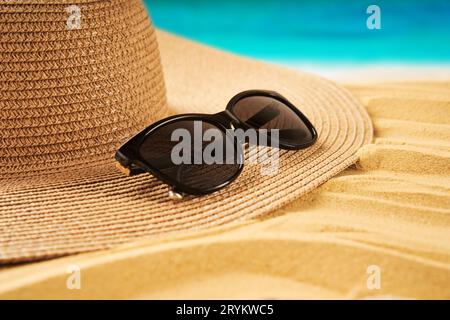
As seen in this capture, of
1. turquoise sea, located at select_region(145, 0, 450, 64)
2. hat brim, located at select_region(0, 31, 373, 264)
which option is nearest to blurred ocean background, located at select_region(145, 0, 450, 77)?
turquoise sea, located at select_region(145, 0, 450, 64)

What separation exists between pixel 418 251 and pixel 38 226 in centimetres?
35

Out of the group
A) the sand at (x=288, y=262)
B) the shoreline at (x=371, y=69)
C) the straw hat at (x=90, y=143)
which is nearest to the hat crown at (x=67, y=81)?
Answer: the straw hat at (x=90, y=143)

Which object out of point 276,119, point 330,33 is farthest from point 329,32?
point 276,119

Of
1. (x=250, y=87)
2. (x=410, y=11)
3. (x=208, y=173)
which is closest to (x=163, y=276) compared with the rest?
(x=208, y=173)

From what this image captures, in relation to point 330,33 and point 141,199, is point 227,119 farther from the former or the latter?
point 330,33

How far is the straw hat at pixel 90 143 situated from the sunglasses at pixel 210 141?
17 mm

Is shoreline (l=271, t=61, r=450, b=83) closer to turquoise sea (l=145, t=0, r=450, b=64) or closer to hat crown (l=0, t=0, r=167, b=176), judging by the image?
turquoise sea (l=145, t=0, r=450, b=64)

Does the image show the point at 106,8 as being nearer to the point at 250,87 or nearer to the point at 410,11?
the point at 250,87

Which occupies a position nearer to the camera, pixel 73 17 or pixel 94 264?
pixel 94 264

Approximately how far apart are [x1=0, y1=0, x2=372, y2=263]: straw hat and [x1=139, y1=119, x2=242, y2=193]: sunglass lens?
0.06 ft

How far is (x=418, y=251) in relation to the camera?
21.8 inches

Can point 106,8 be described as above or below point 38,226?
above

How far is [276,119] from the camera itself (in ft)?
2.54

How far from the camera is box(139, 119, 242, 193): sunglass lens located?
0.65 m
